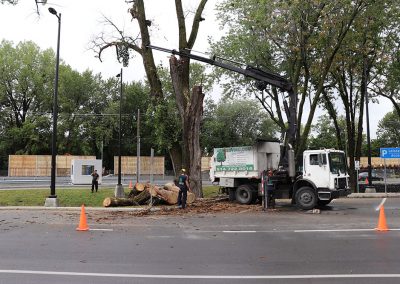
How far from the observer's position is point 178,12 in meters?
25.5

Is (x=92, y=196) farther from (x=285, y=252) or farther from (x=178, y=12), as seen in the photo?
(x=285, y=252)

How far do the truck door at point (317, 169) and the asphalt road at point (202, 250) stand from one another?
2834 millimetres

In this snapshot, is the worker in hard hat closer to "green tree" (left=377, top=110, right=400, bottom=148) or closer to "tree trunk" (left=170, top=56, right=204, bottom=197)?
"tree trunk" (left=170, top=56, right=204, bottom=197)

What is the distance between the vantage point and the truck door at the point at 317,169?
19356 millimetres

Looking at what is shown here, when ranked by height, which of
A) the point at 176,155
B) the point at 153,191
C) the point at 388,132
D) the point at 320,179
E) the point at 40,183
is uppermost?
the point at 388,132

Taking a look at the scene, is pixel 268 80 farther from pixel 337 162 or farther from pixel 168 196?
pixel 168 196

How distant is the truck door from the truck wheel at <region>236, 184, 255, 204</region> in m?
3.38

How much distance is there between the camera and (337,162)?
64.8 ft

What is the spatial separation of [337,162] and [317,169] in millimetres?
1005

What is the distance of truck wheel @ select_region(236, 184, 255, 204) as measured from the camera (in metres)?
22.2

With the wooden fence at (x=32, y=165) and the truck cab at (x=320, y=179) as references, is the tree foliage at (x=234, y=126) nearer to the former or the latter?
the wooden fence at (x=32, y=165)

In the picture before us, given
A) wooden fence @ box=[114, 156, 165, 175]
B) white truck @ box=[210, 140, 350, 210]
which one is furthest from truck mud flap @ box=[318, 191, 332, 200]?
wooden fence @ box=[114, 156, 165, 175]

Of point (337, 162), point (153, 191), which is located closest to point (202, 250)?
point (337, 162)

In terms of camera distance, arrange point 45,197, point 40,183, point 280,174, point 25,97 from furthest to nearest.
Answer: point 25,97 → point 40,183 → point 45,197 → point 280,174
